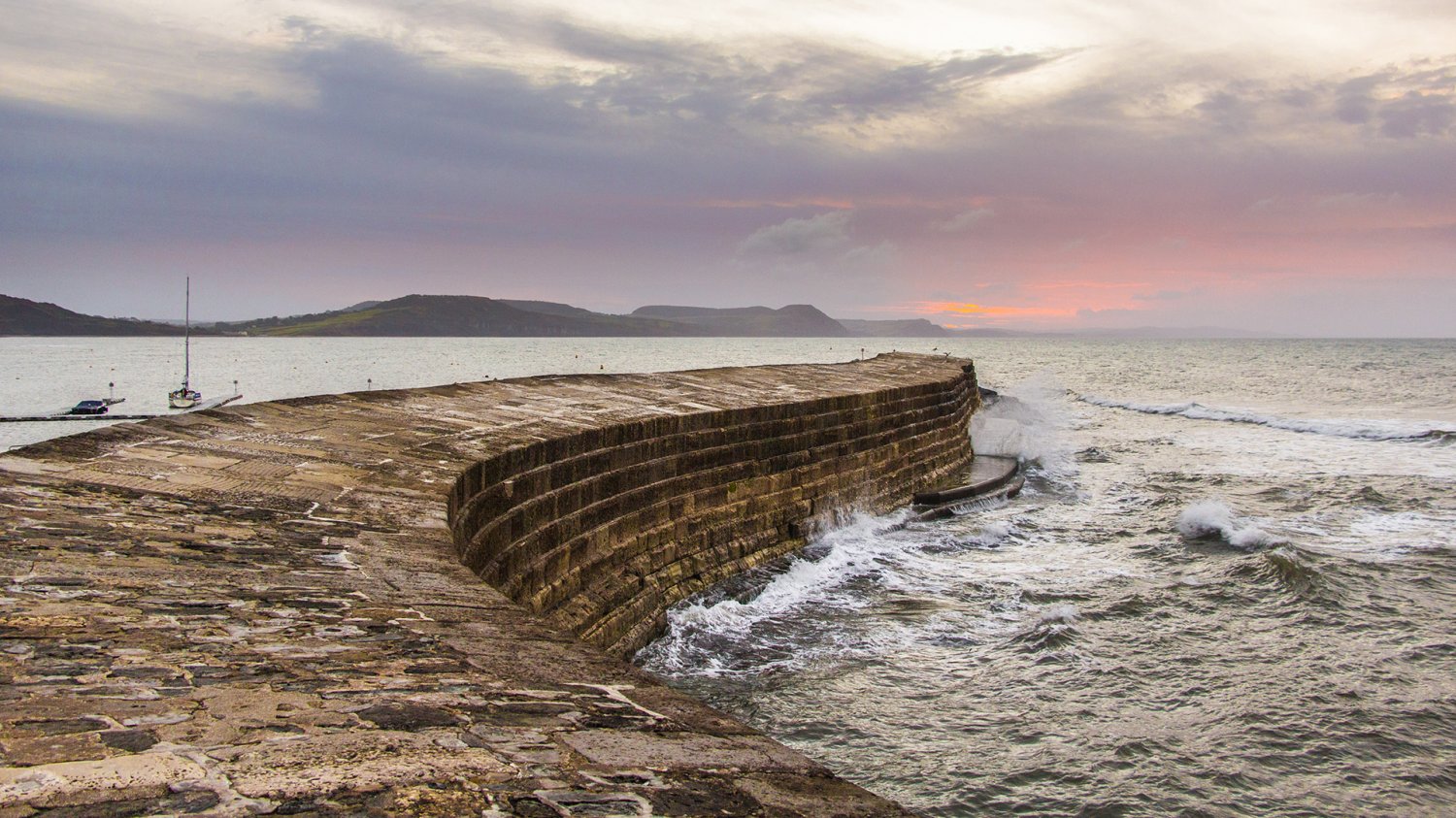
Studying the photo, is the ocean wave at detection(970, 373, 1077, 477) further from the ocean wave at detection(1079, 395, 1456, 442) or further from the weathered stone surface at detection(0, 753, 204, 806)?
the weathered stone surface at detection(0, 753, 204, 806)

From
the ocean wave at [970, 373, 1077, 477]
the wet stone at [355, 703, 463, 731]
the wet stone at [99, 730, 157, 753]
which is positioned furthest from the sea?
the wet stone at [99, 730, 157, 753]

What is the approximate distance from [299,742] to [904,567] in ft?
41.5

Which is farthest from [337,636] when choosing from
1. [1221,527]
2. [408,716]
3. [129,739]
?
[1221,527]

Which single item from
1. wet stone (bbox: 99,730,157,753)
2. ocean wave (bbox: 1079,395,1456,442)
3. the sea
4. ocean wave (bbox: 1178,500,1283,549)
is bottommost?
the sea

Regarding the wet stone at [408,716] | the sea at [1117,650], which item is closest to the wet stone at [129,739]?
the wet stone at [408,716]

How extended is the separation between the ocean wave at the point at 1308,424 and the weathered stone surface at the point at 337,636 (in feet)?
112

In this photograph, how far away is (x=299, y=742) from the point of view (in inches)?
108

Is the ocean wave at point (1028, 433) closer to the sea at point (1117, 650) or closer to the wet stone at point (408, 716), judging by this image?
the sea at point (1117, 650)

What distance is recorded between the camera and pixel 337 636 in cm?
383

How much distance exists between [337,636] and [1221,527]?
1650 cm

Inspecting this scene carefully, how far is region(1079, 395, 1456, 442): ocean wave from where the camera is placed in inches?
1369

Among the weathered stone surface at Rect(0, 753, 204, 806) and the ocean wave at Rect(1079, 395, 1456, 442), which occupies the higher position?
the weathered stone surface at Rect(0, 753, 204, 806)

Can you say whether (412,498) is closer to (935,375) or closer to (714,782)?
(714,782)

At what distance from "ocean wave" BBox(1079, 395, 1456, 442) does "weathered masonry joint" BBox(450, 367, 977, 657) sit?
2472 centimetres
